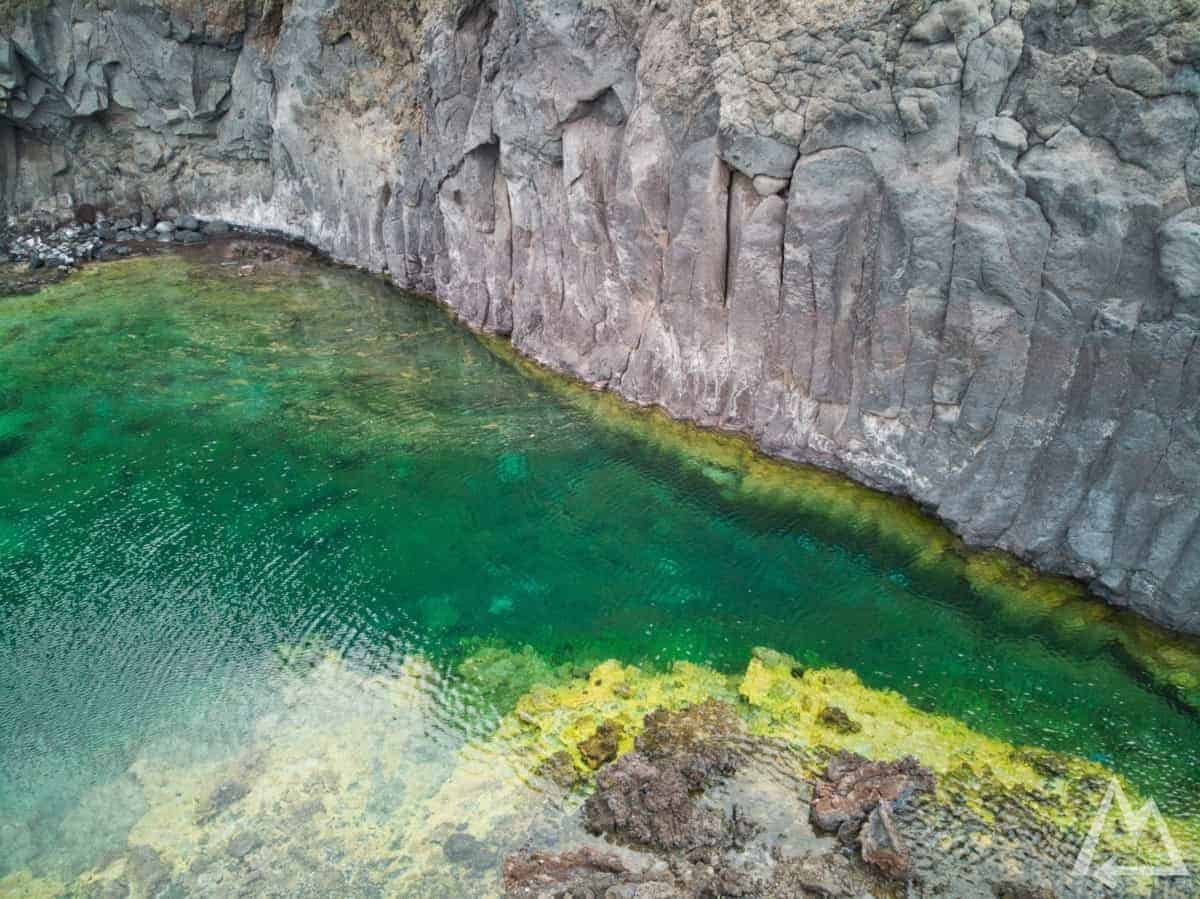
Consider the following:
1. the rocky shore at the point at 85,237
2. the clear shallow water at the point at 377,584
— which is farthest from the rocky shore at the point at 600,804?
the rocky shore at the point at 85,237

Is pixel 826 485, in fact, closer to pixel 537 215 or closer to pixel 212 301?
pixel 537 215

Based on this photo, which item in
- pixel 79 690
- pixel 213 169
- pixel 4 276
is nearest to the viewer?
pixel 79 690

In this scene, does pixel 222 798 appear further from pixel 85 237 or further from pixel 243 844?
pixel 85 237

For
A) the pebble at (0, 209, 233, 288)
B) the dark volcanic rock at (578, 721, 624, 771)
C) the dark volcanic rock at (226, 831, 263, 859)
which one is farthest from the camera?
the pebble at (0, 209, 233, 288)

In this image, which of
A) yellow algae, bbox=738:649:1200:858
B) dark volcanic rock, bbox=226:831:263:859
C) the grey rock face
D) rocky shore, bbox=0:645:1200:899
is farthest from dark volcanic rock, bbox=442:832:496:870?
the grey rock face

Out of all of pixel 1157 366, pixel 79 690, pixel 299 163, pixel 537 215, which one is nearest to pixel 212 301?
pixel 299 163

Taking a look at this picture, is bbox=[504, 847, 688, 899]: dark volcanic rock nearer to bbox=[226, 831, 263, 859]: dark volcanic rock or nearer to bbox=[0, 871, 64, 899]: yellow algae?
bbox=[226, 831, 263, 859]: dark volcanic rock
